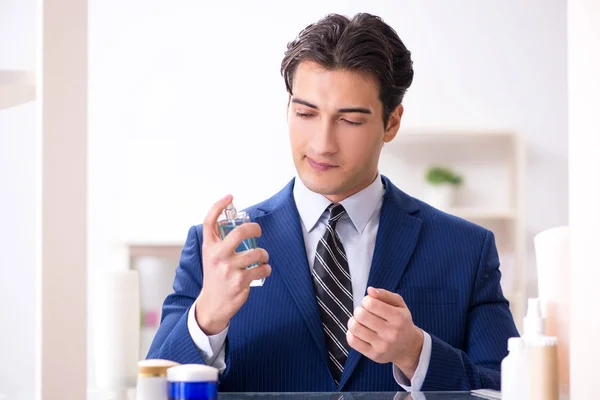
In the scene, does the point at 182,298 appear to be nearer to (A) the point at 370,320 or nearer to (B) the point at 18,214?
(A) the point at 370,320

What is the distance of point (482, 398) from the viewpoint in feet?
4.53

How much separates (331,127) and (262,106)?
9.44ft

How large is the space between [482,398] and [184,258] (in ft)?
2.56

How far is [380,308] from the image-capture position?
1.44 meters

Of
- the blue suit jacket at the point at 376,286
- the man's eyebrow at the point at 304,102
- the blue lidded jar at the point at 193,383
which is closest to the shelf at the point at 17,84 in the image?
the blue lidded jar at the point at 193,383

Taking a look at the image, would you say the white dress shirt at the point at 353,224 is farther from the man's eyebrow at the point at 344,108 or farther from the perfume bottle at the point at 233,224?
the perfume bottle at the point at 233,224

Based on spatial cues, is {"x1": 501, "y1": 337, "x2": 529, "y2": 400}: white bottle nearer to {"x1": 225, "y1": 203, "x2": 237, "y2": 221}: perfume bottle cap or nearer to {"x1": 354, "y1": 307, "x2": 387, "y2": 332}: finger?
{"x1": 354, "y1": 307, "x2": 387, "y2": 332}: finger

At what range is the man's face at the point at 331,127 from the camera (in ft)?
5.82

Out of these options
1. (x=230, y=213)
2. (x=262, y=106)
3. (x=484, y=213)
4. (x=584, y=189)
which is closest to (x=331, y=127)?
(x=230, y=213)

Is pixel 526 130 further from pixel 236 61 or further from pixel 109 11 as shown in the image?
pixel 109 11

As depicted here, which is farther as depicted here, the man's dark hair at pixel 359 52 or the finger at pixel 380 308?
the man's dark hair at pixel 359 52

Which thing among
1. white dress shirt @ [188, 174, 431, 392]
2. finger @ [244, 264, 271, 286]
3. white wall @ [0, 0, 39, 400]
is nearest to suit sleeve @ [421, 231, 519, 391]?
white dress shirt @ [188, 174, 431, 392]

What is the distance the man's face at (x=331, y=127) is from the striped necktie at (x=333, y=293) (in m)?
0.12

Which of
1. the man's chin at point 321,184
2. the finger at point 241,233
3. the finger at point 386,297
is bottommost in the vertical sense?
the finger at point 386,297
